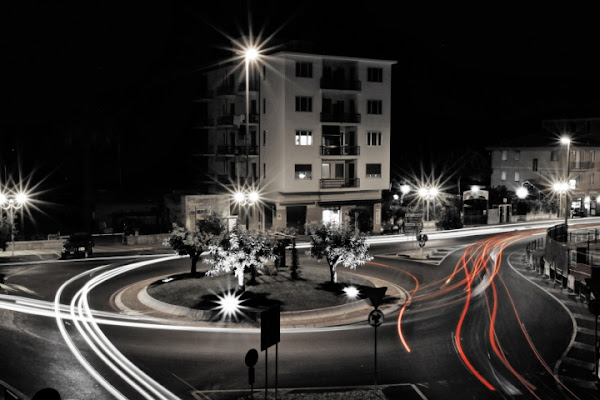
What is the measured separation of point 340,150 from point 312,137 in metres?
2.79

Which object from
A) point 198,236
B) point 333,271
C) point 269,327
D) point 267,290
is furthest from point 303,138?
point 269,327

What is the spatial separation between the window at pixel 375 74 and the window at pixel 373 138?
4.76m

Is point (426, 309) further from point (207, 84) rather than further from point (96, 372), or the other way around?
point (207, 84)

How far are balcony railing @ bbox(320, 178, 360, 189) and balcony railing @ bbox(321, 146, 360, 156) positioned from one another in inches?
87.2

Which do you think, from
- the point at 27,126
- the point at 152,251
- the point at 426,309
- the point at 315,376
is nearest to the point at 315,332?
the point at 315,376

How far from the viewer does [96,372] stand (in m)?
16.5

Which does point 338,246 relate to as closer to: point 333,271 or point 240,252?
point 333,271

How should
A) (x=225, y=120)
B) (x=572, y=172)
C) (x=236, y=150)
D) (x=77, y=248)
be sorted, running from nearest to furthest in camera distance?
(x=77, y=248) → (x=236, y=150) → (x=225, y=120) → (x=572, y=172)

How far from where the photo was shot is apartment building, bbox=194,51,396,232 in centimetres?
4894

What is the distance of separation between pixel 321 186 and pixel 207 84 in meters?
18.3

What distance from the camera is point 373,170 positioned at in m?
53.0

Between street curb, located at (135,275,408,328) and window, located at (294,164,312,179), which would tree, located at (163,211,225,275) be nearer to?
street curb, located at (135,275,408,328)

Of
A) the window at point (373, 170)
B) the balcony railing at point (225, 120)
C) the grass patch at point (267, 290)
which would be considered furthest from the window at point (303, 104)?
the grass patch at point (267, 290)

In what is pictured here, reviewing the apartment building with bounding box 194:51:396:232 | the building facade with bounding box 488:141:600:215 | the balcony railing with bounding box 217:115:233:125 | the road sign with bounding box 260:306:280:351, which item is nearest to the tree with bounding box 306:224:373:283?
the road sign with bounding box 260:306:280:351
